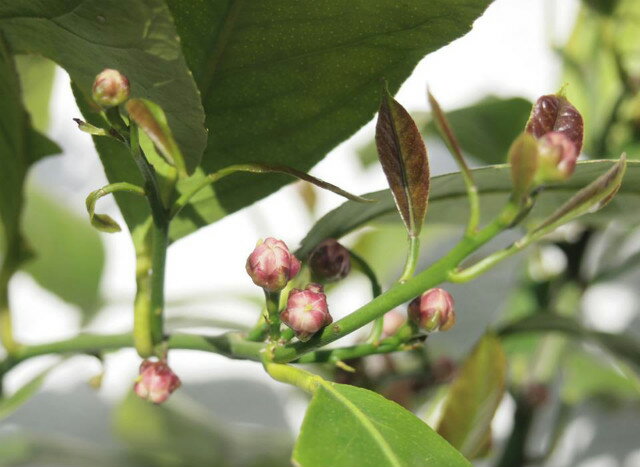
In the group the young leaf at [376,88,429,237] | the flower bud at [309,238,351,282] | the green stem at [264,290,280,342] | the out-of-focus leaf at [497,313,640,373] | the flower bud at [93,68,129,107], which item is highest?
the flower bud at [93,68,129,107]

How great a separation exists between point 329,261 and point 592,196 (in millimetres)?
139

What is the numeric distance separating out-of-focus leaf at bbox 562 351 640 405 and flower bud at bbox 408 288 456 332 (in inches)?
24.0

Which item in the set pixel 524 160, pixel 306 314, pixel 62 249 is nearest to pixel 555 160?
pixel 524 160

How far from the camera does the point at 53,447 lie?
0.84m

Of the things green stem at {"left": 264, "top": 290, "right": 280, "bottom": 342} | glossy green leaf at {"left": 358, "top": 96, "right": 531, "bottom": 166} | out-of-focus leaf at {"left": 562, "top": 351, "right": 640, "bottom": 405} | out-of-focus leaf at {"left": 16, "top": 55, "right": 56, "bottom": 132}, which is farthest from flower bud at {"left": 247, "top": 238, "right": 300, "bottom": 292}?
out-of-focus leaf at {"left": 562, "top": 351, "right": 640, "bottom": 405}

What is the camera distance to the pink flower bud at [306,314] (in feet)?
1.08

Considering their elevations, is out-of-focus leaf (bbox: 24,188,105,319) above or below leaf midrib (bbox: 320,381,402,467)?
below

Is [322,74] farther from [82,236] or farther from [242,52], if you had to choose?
[82,236]

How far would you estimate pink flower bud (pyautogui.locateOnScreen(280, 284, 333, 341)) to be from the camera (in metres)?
0.33

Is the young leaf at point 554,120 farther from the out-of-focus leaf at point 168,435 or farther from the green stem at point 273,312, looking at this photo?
the out-of-focus leaf at point 168,435

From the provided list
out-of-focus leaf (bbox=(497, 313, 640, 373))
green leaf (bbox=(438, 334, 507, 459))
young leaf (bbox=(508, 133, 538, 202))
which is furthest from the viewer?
out-of-focus leaf (bbox=(497, 313, 640, 373))

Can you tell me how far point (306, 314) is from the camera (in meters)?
0.33

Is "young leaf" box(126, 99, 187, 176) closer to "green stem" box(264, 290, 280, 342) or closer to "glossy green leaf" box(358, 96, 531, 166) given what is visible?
"green stem" box(264, 290, 280, 342)

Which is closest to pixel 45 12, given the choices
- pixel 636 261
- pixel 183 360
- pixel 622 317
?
pixel 636 261
